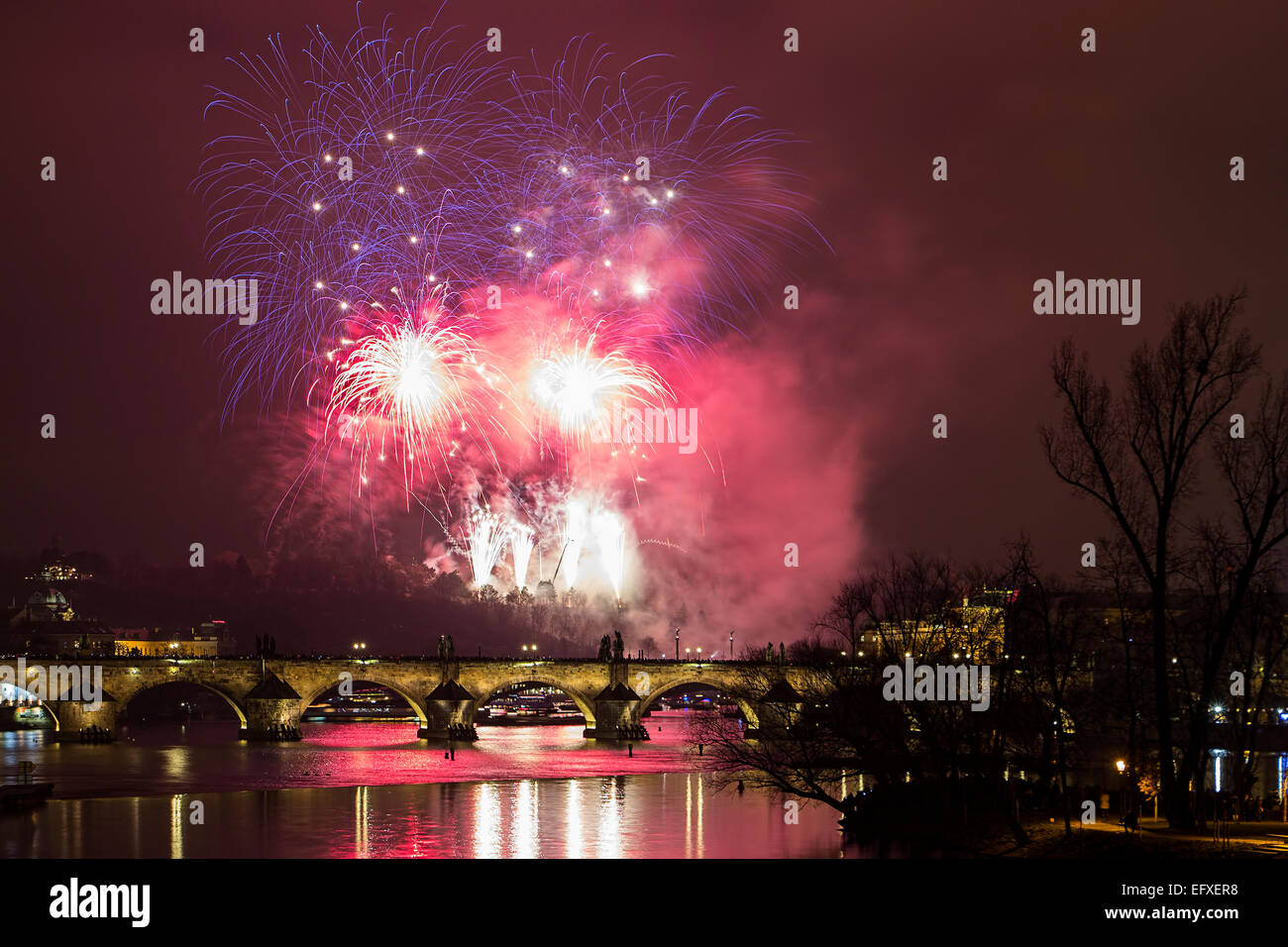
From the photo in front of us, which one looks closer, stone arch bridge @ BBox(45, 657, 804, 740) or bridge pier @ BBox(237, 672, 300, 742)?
stone arch bridge @ BBox(45, 657, 804, 740)

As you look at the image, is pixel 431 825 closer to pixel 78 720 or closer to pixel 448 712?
pixel 448 712

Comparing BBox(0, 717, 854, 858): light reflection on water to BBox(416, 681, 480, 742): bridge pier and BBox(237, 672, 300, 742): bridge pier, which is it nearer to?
BBox(237, 672, 300, 742): bridge pier

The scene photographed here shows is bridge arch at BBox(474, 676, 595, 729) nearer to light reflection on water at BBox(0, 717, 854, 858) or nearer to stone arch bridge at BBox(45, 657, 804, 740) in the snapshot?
stone arch bridge at BBox(45, 657, 804, 740)

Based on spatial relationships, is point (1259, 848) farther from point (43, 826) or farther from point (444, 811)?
point (43, 826)

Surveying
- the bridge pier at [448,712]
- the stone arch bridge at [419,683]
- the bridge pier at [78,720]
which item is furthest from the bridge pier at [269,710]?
the bridge pier at [448,712]

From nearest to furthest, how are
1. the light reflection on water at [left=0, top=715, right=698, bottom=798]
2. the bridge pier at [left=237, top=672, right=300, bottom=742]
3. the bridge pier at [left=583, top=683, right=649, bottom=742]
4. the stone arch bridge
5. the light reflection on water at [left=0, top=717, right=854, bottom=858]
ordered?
1. the light reflection on water at [left=0, top=717, right=854, bottom=858]
2. the light reflection on water at [left=0, top=715, right=698, bottom=798]
3. the stone arch bridge
4. the bridge pier at [left=237, top=672, right=300, bottom=742]
5. the bridge pier at [left=583, top=683, right=649, bottom=742]

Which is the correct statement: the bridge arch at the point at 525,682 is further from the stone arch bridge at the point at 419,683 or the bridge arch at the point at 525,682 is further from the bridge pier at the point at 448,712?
the bridge pier at the point at 448,712

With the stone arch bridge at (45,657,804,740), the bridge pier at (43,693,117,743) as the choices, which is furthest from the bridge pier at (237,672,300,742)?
the bridge pier at (43,693,117,743)

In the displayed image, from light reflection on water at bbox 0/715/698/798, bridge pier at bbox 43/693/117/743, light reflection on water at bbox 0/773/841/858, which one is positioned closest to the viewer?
light reflection on water at bbox 0/773/841/858

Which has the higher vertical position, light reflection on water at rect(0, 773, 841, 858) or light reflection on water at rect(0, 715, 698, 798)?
light reflection on water at rect(0, 773, 841, 858)
